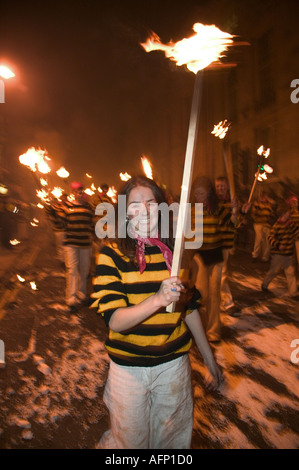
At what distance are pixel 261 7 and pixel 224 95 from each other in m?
4.53

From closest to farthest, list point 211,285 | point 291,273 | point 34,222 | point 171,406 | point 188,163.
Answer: point 188,163, point 171,406, point 211,285, point 291,273, point 34,222

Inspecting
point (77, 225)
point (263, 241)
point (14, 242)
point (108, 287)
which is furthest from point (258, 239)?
point (14, 242)

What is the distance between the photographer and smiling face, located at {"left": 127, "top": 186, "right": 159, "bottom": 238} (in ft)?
5.88

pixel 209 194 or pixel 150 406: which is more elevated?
pixel 209 194

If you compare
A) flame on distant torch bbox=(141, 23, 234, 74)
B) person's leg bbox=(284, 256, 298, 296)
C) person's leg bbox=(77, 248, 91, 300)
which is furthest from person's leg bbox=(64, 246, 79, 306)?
flame on distant torch bbox=(141, 23, 234, 74)

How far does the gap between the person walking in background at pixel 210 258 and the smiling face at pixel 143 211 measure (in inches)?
103

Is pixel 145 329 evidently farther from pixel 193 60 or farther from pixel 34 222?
pixel 34 222

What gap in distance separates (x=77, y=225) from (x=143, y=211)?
4.22 metres

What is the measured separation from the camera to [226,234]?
499 cm

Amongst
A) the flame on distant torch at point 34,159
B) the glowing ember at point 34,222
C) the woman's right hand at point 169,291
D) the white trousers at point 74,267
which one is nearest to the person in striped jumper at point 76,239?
the white trousers at point 74,267

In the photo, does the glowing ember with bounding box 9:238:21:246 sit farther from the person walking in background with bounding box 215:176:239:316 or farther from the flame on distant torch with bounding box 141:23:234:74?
the flame on distant torch with bounding box 141:23:234:74

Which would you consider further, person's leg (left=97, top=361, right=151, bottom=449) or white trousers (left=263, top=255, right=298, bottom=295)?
white trousers (left=263, top=255, right=298, bottom=295)

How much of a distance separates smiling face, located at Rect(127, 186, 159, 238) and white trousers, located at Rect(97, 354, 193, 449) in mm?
821
